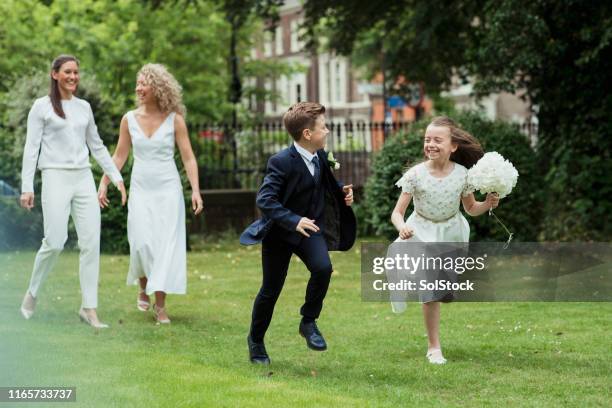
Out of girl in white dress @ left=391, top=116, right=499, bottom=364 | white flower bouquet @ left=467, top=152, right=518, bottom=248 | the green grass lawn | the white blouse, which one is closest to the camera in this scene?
the green grass lawn

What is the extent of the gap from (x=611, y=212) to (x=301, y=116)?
386 inches

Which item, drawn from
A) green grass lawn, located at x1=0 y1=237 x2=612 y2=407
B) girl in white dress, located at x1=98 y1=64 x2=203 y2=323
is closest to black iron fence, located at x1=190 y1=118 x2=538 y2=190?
green grass lawn, located at x1=0 y1=237 x2=612 y2=407

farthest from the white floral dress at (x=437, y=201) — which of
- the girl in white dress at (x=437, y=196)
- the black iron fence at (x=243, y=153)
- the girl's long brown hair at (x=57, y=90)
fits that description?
the black iron fence at (x=243, y=153)

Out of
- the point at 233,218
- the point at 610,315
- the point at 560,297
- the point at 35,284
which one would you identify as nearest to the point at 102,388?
the point at 35,284

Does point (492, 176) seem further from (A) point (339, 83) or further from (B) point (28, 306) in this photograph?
(A) point (339, 83)

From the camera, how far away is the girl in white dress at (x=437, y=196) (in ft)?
26.6

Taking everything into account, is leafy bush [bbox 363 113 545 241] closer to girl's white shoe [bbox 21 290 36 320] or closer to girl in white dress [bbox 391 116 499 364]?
girl's white shoe [bbox 21 290 36 320]

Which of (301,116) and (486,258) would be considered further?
(486,258)

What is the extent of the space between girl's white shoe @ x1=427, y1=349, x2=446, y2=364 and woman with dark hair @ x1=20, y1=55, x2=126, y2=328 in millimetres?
3078

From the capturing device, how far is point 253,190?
22000mm

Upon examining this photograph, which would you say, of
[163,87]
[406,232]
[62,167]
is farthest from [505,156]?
[406,232]

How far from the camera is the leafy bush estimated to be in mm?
16734

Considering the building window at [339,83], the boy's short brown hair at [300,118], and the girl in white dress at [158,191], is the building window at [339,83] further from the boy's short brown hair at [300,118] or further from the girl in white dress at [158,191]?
the boy's short brown hair at [300,118]

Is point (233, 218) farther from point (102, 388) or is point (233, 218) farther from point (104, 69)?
point (102, 388)
